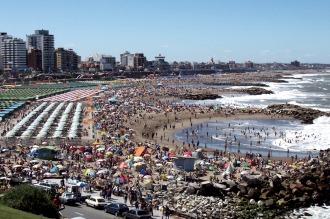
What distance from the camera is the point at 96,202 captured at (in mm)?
18656

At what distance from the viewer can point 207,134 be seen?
41562 mm

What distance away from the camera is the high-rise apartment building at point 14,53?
148625mm

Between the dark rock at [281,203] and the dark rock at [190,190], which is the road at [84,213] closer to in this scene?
the dark rock at [190,190]

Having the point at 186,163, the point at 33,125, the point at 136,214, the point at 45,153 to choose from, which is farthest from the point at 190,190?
the point at 33,125

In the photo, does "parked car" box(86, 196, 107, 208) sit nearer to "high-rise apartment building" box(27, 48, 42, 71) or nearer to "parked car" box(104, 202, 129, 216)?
"parked car" box(104, 202, 129, 216)

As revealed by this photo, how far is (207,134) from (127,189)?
20.4m

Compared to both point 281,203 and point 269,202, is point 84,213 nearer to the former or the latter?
point 269,202

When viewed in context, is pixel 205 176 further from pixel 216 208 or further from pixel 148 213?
pixel 148 213

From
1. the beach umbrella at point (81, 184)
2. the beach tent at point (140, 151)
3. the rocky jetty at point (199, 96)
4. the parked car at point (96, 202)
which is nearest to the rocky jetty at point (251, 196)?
the parked car at point (96, 202)

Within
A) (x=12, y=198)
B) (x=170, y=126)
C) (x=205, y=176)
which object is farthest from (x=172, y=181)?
Result: (x=170, y=126)

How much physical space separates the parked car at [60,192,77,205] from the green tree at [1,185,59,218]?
371cm

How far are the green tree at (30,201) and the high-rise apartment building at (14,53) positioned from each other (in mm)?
139810

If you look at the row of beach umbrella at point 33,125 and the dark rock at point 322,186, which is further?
the row of beach umbrella at point 33,125

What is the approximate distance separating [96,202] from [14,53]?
139 m
